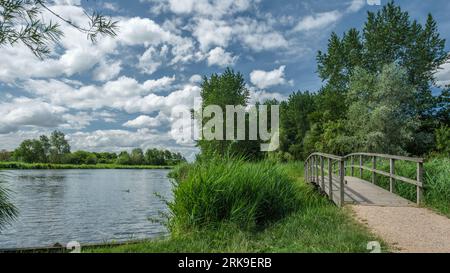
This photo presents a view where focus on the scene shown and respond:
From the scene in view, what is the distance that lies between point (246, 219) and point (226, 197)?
1.99 ft

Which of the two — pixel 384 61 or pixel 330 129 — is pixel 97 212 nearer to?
pixel 330 129

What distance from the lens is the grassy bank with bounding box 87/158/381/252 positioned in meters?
5.96

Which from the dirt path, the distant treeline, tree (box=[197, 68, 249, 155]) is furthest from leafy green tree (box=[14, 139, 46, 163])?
the dirt path

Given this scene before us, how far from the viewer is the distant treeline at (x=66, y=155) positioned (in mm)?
74912

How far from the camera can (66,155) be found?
9944 cm

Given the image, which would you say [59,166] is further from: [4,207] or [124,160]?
[4,207]

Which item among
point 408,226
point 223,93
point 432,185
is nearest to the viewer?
point 408,226

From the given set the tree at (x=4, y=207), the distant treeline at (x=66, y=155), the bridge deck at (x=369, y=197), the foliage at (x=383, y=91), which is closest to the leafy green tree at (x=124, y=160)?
the distant treeline at (x=66, y=155)

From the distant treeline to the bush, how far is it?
62.5 metres

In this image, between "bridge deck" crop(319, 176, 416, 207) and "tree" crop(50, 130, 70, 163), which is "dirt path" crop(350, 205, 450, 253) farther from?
"tree" crop(50, 130, 70, 163)

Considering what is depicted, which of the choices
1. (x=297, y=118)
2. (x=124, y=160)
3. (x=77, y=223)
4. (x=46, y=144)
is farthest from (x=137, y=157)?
(x=77, y=223)

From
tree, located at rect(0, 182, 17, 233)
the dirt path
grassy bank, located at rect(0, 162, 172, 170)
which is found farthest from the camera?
grassy bank, located at rect(0, 162, 172, 170)
